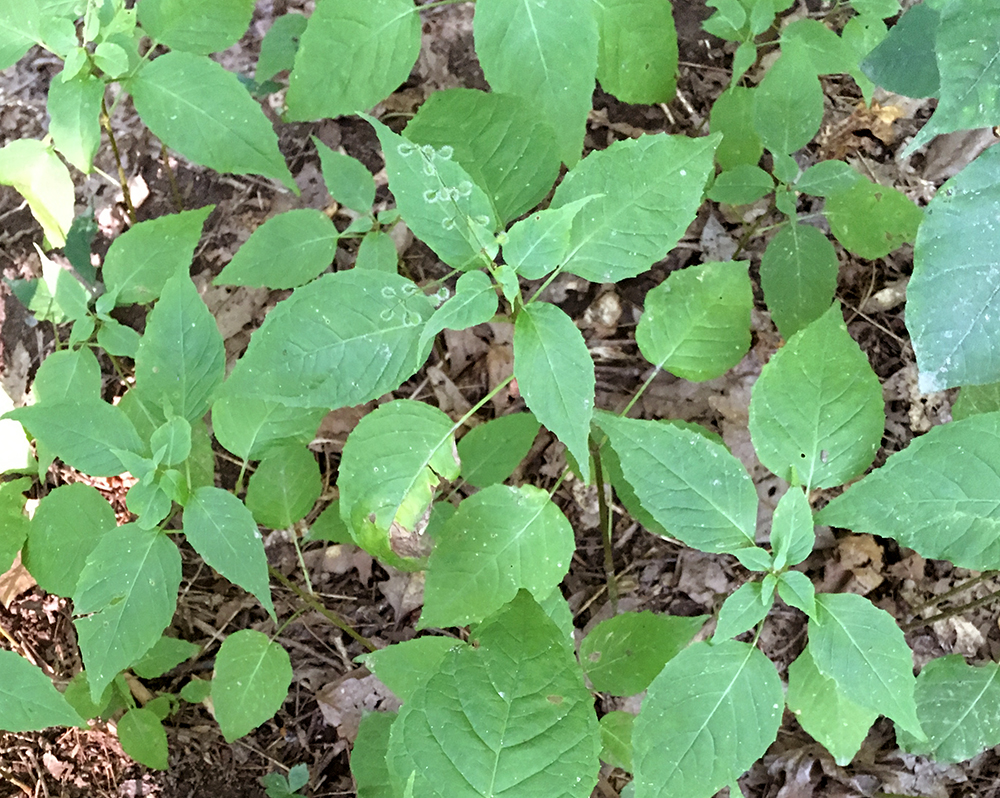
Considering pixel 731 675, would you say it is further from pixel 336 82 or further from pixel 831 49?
pixel 831 49

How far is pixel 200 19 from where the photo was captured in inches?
88.7

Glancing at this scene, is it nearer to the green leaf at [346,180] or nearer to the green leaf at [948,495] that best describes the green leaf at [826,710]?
the green leaf at [948,495]

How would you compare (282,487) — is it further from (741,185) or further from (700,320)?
(741,185)

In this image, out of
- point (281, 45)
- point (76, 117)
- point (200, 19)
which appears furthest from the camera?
point (281, 45)

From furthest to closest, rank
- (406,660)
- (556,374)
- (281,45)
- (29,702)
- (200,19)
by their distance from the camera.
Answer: (281,45) < (200,19) < (406,660) < (29,702) < (556,374)

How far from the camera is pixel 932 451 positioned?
159cm

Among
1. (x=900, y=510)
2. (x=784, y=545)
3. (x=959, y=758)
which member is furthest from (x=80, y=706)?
(x=959, y=758)

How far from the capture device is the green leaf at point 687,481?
1.71 metres

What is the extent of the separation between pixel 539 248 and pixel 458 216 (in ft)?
0.65

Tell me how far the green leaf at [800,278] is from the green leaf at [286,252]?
1.58 meters

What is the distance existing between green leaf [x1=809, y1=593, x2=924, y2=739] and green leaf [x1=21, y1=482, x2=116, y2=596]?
2130 millimetres

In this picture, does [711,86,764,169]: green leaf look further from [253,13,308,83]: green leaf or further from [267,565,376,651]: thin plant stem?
[267,565,376,651]: thin plant stem

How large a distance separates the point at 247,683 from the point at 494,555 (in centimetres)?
105

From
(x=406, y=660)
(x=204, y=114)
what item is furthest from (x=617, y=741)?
(x=204, y=114)
